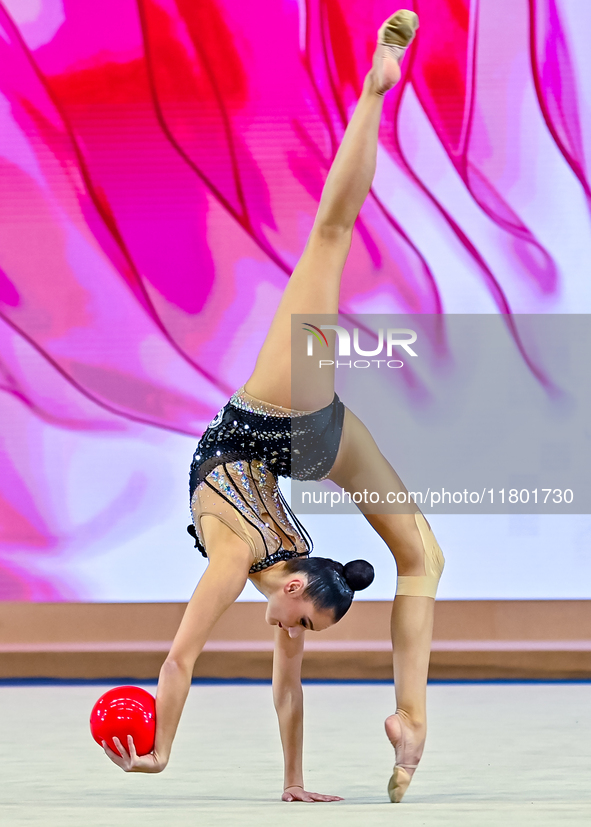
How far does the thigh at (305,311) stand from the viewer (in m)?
2.05

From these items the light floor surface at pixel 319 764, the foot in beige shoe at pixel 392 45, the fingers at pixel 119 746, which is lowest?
the light floor surface at pixel 319 764

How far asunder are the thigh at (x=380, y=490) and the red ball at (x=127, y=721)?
2.12ft

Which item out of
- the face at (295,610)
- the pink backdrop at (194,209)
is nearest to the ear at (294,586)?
the face at (295,610)

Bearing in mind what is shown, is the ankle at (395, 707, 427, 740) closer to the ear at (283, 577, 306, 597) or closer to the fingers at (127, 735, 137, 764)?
the ear at (283, 577, 306, 597)

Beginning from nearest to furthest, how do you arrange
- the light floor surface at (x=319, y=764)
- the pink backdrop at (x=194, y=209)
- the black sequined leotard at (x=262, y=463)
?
1. the light floor surface at (x=319, y=764)
2. the black sequined leotard at (x=262, y=463)
3. the pink backdrop at (x=194, y=209)

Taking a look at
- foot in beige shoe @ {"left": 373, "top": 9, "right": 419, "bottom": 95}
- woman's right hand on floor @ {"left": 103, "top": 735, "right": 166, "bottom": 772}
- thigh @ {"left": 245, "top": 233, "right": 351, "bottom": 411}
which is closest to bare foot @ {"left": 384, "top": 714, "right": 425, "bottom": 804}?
woman's right hand on floor @ {"left": 103, "top": 735, "right": 166, "bottom": 772}

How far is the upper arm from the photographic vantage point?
84.4 inches

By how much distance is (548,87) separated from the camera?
4133 millimetres

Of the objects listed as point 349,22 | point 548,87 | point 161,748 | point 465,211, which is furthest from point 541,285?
point 161,748

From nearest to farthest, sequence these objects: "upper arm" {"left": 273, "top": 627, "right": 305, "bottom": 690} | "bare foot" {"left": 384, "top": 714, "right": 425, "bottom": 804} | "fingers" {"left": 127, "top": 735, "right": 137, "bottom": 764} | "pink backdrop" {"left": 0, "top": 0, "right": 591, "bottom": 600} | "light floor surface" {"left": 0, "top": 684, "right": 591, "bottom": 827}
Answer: "light floor surface" {"left": 0, "top": 684, "right": 591, "bottom": 827}, "fingers" {"left": 127, "top": 735, "right": 137, "bottom": 764}, "bare foot" {"left": 384, "top": 714, "right": 425, "bottom": 804}, "upper arm" {"left": 273, "top": 627, "right": 305, "bottom": 690}, "pink backdrop" {"left": 0, "top": 0, "right": 591, "bottom": 600}

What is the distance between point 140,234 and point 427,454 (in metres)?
1.65

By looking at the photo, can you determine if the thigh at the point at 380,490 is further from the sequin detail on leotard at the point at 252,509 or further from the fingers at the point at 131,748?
the fingers at the point at 131,748

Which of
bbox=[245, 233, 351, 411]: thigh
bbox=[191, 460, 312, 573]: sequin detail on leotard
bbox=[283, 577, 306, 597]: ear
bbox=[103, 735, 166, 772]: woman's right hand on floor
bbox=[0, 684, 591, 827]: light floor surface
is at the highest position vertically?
bbox=[245, 233, 351, 411]: thigh

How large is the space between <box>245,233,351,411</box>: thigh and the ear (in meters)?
0.37
